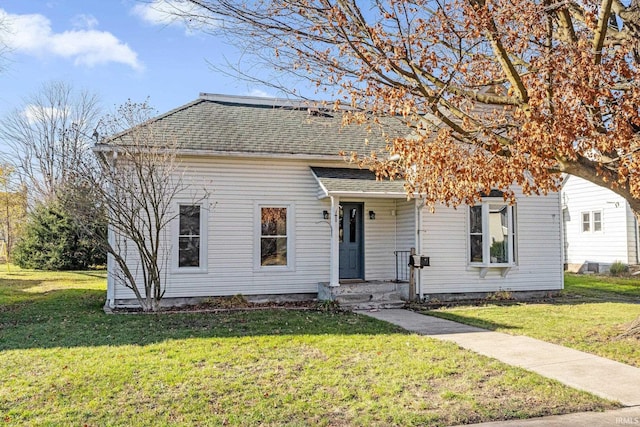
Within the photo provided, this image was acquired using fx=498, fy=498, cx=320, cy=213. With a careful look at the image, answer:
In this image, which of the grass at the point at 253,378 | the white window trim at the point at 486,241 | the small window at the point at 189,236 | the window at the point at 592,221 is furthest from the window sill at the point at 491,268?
the window at the point at 592,221

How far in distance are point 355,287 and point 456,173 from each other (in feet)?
18.0

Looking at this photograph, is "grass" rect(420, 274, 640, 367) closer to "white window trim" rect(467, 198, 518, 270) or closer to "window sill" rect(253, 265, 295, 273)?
"white window trim" rect(467, 198, 518, 270)

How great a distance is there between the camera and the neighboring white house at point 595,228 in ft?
65.6

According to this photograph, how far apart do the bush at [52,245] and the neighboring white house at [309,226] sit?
12338 mm

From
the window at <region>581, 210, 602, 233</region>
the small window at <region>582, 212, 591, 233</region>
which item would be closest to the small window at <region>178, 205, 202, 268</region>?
the window at <region>581, 210, 602, 233</region>

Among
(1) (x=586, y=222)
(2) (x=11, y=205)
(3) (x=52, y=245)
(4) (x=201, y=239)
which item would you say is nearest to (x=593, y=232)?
(1) (x=586, y=222)

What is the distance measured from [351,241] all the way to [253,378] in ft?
26.4

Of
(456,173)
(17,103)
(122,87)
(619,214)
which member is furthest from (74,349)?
(17,103)

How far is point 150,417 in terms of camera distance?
183 inches

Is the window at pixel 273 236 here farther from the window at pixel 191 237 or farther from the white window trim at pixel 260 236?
the window at pixel 191 237

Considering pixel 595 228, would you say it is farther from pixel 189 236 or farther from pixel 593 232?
pixel 189 236

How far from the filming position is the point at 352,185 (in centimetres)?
1245

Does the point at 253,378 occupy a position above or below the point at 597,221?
below

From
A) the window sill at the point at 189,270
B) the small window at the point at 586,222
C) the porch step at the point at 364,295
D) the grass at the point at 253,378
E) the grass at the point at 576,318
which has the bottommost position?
the grass at the point at 253,378
